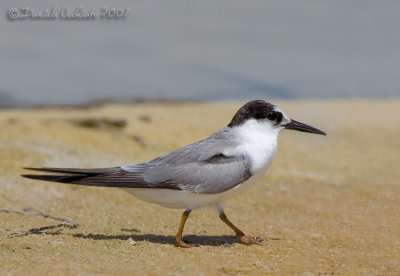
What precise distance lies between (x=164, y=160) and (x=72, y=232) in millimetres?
1314

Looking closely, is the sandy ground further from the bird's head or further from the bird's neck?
the bird's head

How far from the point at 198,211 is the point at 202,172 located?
2.46 metres

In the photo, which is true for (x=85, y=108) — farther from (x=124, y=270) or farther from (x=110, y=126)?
(x=124, y=270)

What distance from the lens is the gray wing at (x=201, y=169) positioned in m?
6.91

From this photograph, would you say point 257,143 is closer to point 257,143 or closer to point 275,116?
point 257,143

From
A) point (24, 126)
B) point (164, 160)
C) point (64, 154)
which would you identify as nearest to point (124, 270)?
point (164, 160)

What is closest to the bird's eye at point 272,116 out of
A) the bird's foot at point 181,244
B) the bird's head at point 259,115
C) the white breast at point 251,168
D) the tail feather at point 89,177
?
the bird's head at point 259,115

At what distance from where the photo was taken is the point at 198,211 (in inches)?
369

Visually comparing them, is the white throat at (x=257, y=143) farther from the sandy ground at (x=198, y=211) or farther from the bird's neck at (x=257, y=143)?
the sandy ground at (x=198, y=211)

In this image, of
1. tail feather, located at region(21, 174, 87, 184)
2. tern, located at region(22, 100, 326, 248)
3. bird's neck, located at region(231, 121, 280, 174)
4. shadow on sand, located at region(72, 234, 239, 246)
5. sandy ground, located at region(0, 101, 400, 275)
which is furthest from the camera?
shadow on sand, located at region(72, 234, 239, 246)

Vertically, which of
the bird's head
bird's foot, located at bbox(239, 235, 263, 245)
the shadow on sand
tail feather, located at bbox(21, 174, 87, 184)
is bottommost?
the shadow on sand

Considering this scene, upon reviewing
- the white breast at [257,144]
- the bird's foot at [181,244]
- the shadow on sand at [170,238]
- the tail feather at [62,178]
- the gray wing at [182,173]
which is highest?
the white breast at [257,144]

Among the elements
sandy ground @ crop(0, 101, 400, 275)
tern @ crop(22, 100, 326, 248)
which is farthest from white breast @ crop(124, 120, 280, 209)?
sandy ground @ crop(0, 101, 400, 275)

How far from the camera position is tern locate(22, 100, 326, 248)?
22.7ft
